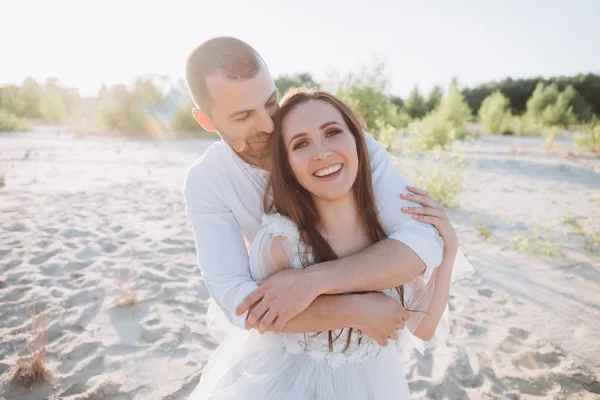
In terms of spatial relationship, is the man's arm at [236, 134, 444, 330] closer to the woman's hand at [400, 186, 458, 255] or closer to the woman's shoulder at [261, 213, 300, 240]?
the woman's hand at [400, 186, 458, 255]

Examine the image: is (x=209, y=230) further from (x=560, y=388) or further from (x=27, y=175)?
(x=27, y=175)

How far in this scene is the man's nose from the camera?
187cm

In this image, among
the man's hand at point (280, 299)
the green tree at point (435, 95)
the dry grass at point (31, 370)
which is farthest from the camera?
the green tree at point (435, 95)

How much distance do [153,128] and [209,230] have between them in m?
18.6

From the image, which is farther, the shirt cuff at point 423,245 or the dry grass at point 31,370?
the dry grass at point 31,370

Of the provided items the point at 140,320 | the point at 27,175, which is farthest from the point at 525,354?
the point at 27,175

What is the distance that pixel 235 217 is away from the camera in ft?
6.20

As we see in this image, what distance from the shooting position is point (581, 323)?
3.45 meters

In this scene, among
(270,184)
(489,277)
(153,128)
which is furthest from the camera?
(153,128)

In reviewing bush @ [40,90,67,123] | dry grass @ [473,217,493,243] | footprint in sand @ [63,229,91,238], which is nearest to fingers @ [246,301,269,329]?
dry grass @ [473,217,493,243]

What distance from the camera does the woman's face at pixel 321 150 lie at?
1.64 m

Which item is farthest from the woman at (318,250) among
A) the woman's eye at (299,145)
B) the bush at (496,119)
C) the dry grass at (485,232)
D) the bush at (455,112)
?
the bush at (496,119)

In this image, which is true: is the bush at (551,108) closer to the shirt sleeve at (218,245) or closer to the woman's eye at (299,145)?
the woman's eye at (299,145)

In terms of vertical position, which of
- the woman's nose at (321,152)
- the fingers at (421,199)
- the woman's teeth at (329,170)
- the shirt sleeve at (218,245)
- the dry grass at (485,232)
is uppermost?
the woman's nose at (321,152)
